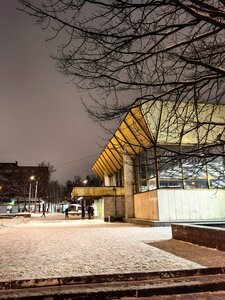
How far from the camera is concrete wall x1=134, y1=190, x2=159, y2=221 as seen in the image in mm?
20594

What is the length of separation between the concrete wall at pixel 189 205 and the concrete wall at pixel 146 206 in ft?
2.13

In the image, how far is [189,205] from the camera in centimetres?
2030

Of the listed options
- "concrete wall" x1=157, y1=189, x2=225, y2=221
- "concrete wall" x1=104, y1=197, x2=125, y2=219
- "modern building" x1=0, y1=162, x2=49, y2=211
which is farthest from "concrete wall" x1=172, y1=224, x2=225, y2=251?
"modern building" x1=0, y1=162, x2=49, y2=211

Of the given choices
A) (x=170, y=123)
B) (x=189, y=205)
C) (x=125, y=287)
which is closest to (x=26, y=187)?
(x=189, y=205)

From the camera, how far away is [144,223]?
2122cm

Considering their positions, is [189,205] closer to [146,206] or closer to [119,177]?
[146,206]

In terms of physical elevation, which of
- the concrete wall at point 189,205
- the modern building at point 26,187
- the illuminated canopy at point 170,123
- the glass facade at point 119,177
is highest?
the modern building at point 26,187

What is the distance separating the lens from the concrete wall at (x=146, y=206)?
20594 mm

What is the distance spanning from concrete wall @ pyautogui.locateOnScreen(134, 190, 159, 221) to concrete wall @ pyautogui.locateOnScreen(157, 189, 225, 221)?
0.65 meters

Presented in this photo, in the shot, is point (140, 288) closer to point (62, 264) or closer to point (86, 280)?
point (86, 280)

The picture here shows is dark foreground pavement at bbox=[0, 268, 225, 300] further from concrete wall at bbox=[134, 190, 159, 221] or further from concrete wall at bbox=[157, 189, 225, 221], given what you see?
concrete wall at bbox=[134, 190, 159, 221]

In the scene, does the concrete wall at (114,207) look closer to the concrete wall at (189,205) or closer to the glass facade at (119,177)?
the glass facade at (119,177)

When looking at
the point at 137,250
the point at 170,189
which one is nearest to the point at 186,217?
the point at 170,189

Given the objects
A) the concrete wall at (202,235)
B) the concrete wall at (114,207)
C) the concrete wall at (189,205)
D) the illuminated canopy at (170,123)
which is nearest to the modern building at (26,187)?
the concrete wall at (114,207)
